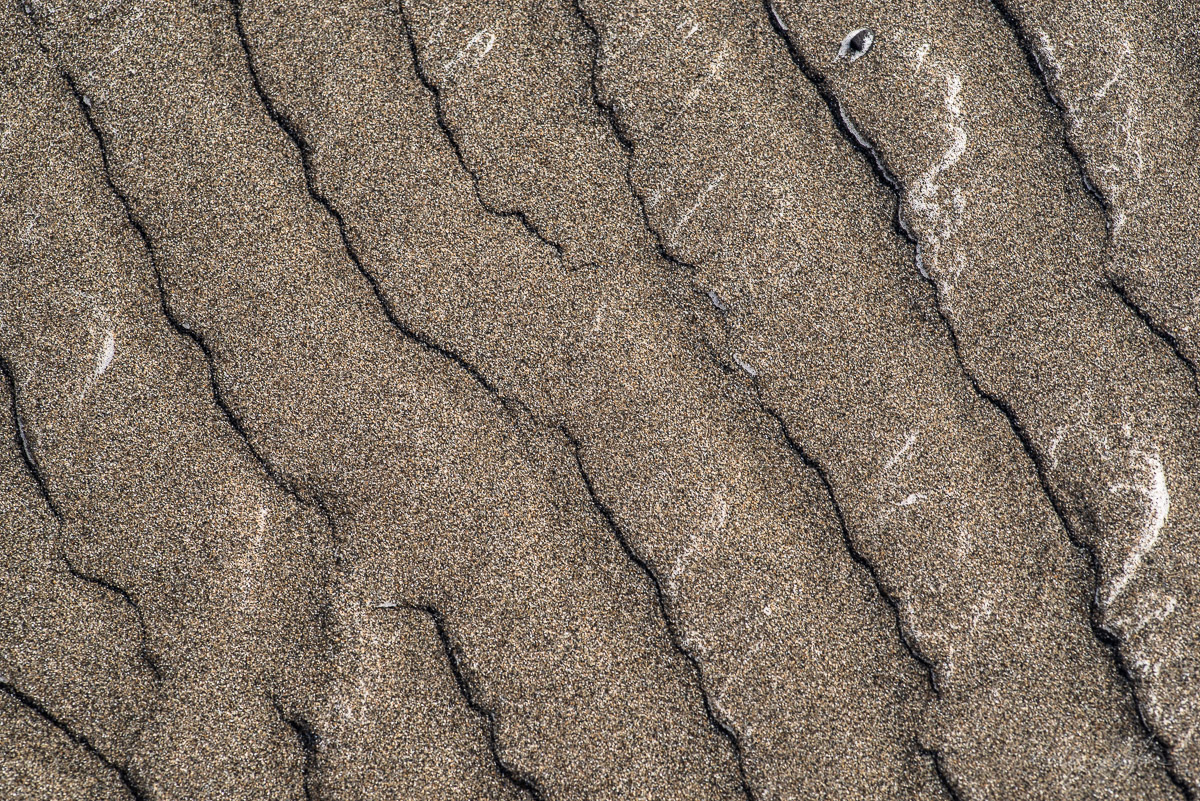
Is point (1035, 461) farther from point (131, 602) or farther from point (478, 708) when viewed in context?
point (131, 602)

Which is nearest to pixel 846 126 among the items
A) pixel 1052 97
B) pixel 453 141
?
pixel 1052 97

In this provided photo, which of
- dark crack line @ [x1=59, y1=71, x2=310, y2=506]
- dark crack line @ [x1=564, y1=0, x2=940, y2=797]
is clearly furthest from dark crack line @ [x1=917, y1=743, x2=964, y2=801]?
dark crack line @ [x1=59, y1=71, x2=310, y2=506]

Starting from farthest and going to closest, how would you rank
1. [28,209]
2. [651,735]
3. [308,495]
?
[28,209], [308,495], [651,735]

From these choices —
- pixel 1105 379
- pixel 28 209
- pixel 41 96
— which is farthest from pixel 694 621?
pixel 41 96

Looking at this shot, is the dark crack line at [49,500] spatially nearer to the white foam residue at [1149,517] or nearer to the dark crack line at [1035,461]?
the dark crack line at [1035,461]

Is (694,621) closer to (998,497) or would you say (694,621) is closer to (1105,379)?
(998,497)

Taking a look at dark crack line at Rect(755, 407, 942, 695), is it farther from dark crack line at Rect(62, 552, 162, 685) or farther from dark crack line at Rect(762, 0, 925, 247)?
dark crack line at Rect(62, 552, 162, 685)
